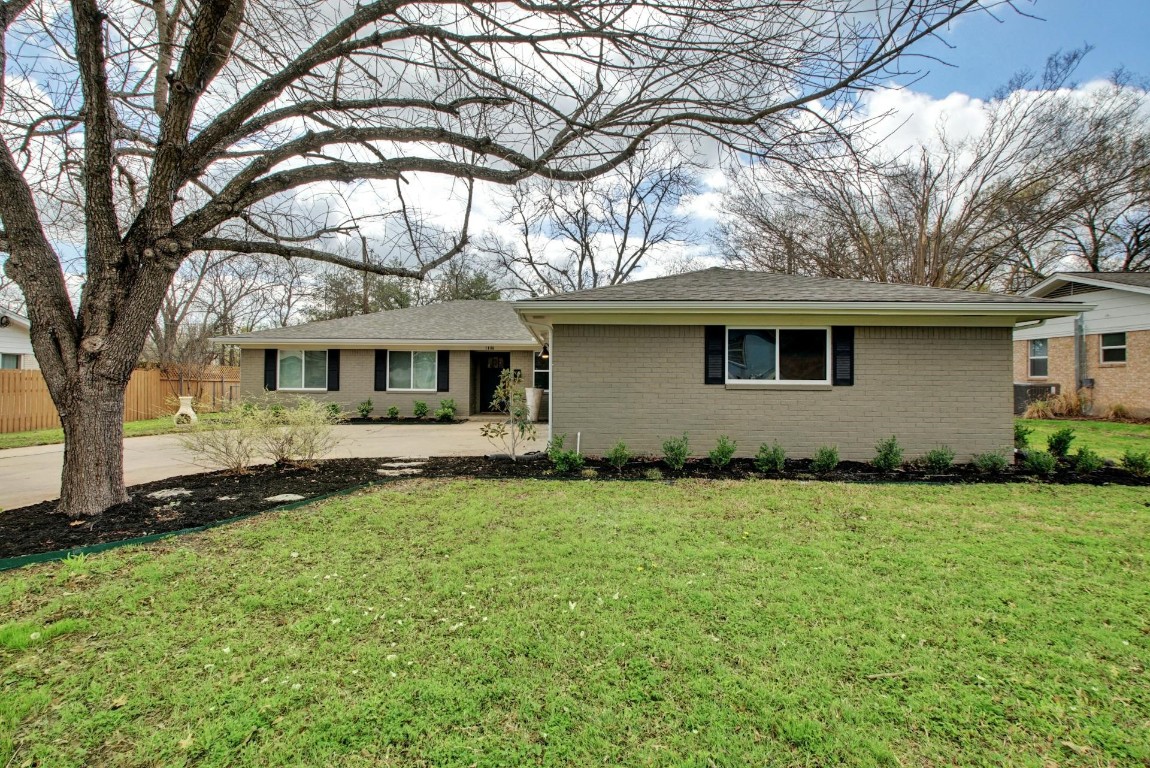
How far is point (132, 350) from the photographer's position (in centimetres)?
477

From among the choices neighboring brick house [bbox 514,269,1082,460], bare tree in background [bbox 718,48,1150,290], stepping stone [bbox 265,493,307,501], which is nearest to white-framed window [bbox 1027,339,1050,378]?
bare tree in background [bbox 718,48,1150,290]

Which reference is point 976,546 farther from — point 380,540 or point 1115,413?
point 1115,413

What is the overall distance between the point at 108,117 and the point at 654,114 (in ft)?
16.0

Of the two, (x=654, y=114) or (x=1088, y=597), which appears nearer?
(x=1088, y=597)

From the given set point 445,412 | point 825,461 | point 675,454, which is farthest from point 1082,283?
point 445,412

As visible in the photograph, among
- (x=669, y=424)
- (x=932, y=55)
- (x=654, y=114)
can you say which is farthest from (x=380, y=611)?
(x=669, y=424)

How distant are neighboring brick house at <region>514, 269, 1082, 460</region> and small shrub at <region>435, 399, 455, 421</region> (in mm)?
7007

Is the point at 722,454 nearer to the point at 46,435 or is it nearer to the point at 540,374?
the point at 540,374

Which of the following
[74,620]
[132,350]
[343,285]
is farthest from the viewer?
[343,285]

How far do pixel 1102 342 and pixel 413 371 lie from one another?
811 inches

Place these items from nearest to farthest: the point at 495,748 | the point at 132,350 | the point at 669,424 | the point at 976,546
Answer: the point at 495,748, the point at 976,546, the point at 132,350, the point at 669,424

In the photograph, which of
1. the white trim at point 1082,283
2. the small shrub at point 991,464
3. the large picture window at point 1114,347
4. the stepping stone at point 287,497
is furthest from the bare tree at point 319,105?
the large picture window at point 1114,347

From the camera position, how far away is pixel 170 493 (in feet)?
18.8

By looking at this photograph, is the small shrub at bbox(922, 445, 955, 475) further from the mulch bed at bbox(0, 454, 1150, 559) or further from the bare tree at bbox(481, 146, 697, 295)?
the bare tree at bbox(481, 146, 697, 295)
